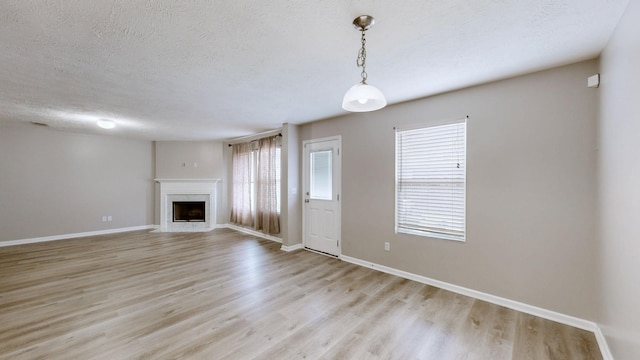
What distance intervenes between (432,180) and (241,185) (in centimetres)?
503

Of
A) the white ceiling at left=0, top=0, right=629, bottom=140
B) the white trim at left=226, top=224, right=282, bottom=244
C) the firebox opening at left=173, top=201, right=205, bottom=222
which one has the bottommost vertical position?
the white trim at left=226, top=224, right=282, bottom=244

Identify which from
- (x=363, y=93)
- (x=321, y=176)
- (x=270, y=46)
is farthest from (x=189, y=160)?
(x=363, y=93)

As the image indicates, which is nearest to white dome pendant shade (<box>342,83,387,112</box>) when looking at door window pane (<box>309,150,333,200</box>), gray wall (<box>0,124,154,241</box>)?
door window pane (<box>309,150,333,200</box>)

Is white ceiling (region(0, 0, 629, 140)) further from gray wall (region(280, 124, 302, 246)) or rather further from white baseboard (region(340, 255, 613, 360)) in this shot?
white baseboard (region(340, 255, 613, 360))

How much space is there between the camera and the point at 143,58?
230 cm

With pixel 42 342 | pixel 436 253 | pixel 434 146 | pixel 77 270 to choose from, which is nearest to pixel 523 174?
pixel 434 146

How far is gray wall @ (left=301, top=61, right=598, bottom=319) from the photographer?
7.84 ft

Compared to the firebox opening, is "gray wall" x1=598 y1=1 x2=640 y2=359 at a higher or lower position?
higher

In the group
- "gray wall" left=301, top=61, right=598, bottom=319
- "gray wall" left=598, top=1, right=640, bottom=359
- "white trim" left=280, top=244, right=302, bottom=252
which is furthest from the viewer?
"white trim" left=280, top=244, right=302, bottom=252

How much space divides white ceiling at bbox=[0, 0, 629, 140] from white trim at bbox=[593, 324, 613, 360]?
2.45 m

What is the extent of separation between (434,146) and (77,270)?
5.57 metres

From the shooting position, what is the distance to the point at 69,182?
19.4 feet

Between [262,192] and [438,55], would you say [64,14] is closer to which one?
[438,55]

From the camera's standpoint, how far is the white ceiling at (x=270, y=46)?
5.41 feet
